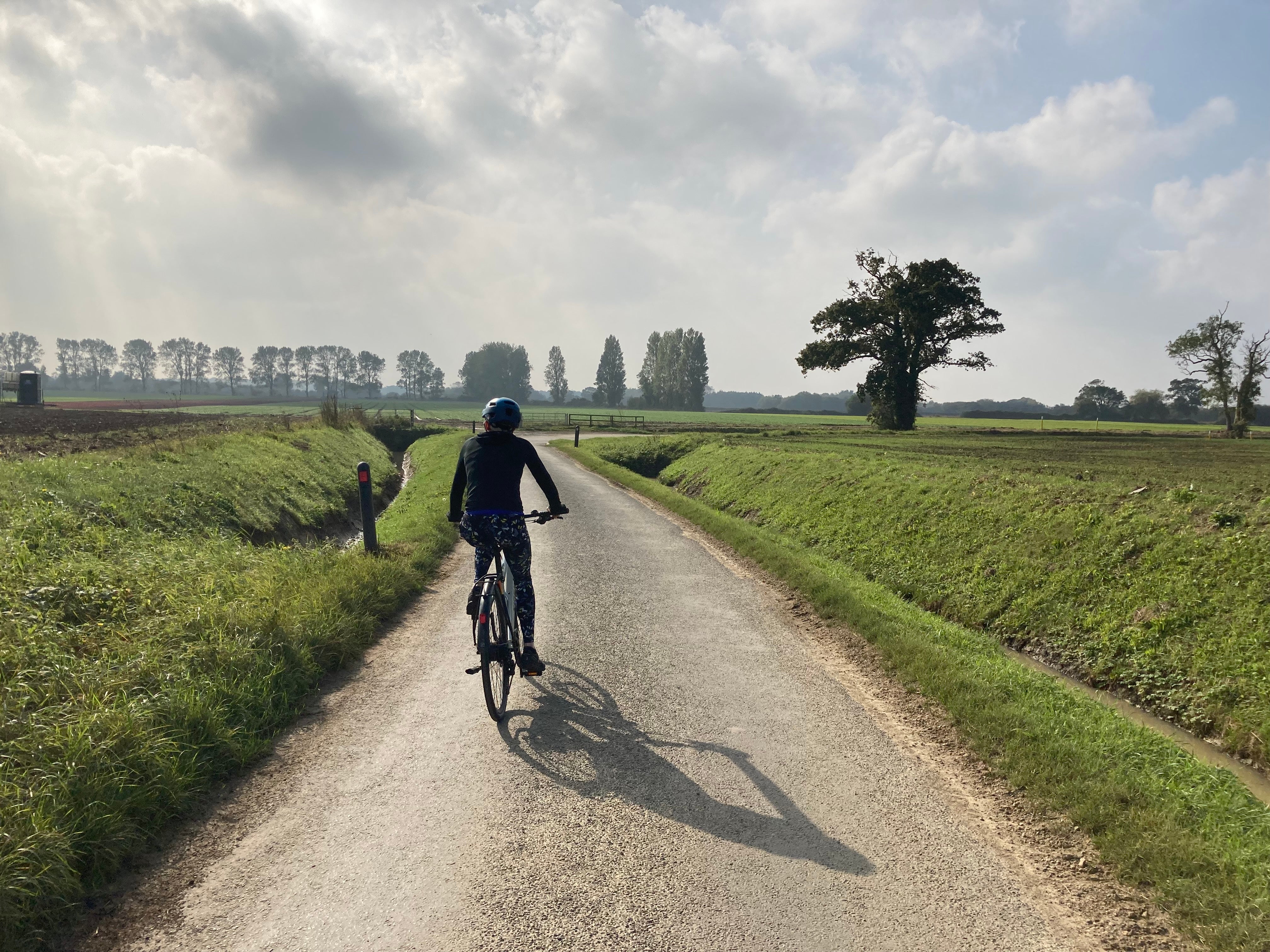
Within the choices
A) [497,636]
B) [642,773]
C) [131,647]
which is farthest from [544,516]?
[131,647]

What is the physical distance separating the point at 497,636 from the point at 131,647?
314cm

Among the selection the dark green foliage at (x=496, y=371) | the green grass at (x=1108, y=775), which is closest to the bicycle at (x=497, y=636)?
the green grass at (x=1108, y=775)

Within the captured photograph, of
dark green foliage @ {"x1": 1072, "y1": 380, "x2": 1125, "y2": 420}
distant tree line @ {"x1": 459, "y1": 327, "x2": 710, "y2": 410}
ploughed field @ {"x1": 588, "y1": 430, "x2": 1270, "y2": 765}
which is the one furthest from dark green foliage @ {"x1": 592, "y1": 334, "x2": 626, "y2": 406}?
ploughed field @ {"x1": 588, "y1": 430, "x2": 1270, "y2": 765}

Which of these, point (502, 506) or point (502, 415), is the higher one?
point (502, 415)

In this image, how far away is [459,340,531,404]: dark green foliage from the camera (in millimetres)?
184875

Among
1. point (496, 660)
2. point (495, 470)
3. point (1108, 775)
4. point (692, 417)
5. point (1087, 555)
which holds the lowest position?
point (1108, 775)

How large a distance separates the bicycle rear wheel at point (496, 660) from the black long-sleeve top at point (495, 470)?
2.72 ft

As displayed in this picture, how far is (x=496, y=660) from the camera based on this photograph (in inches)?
218

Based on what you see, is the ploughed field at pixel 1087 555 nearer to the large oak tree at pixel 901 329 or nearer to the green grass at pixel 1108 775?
the green grass at pixel 1108 775

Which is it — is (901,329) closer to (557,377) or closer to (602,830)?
(602,830)

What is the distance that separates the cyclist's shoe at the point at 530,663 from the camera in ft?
19.1

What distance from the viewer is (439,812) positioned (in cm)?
407

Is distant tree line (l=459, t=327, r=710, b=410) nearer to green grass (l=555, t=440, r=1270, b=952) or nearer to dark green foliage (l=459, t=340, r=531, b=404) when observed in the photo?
dark green foliage (l=459, t=340, r=531, b=404)

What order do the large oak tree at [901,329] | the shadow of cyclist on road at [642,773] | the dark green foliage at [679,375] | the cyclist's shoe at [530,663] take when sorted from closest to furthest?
the shadow of cyclist on road at [642,773]
the cyclist's shoe at [530,663]
the large oak tree at [901,329]
the dark green foliage at [679,375]
